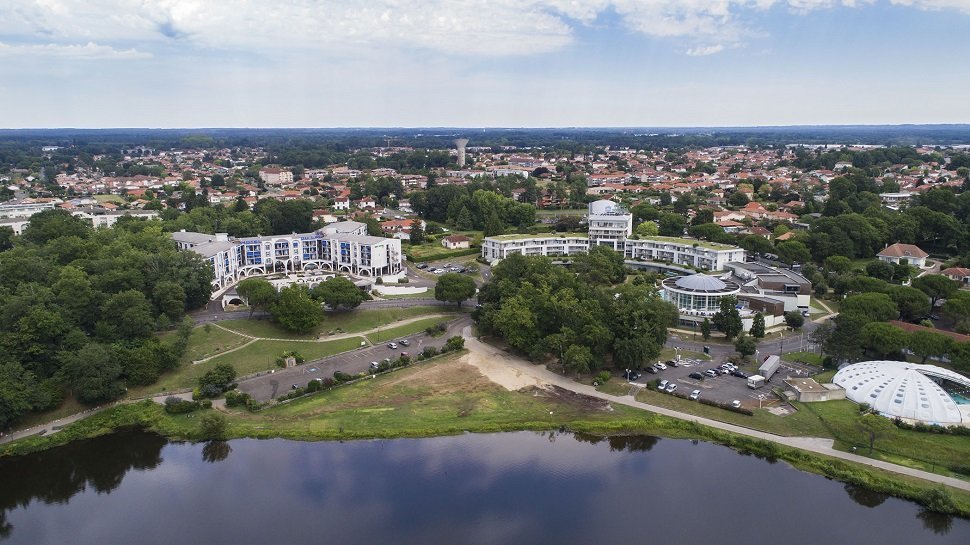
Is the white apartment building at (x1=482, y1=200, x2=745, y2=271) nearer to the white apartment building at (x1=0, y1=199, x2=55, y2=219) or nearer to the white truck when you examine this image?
the white truck

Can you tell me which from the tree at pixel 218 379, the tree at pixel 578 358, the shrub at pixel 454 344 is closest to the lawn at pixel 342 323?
the shrub at pixel 454 344

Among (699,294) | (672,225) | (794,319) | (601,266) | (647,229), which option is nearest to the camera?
(794,319)

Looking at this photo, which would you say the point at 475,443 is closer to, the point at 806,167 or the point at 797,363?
the point at 797,363

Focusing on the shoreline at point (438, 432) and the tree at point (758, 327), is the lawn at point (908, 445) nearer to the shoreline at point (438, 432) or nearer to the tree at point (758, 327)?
the shoreline at point (438, 432)

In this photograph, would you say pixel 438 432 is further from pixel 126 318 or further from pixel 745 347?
pixel 126 318

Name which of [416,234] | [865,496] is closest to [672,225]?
[416,234]
